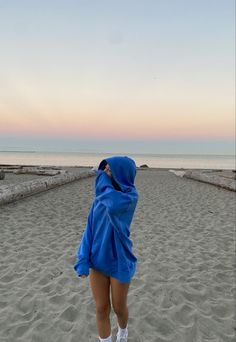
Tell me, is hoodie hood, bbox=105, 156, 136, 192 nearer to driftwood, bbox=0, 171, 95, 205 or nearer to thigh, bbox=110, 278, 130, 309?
thigh, bbox=110, 278, 130, 309

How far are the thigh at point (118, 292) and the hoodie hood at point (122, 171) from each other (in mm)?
Result: 897

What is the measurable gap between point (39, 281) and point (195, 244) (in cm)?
391

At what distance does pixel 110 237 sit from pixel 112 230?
0.22ft

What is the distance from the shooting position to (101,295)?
2771mm

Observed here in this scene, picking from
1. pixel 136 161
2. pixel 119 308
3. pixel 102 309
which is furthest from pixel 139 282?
pixel 136 161

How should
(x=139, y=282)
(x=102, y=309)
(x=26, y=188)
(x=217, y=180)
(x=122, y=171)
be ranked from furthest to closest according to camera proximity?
(x=217, y=180), (x=26, y=188), (x=139, y=282), (x=102, y=309), (x=122, y=171)

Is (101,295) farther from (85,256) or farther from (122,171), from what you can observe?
(122,171)

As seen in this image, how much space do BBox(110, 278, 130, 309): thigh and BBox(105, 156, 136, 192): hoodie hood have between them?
2.94 feet

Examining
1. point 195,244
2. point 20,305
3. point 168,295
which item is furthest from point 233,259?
point 20,305

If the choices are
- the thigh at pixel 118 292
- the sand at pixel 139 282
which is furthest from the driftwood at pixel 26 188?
the thigh at pixel 118 292

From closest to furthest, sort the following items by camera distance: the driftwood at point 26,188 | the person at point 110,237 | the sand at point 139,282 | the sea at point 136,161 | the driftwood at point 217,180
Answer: the person at point 110,237 → the sand at point 139,282 → the driftwood at point 26,188 → the driftwood at point 217,180 → the sea at point 136,161

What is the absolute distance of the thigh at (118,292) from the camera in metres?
2.70

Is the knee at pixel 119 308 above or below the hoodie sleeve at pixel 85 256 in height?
below

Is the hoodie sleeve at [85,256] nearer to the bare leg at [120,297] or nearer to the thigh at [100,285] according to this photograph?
the thigh at [100,285]
